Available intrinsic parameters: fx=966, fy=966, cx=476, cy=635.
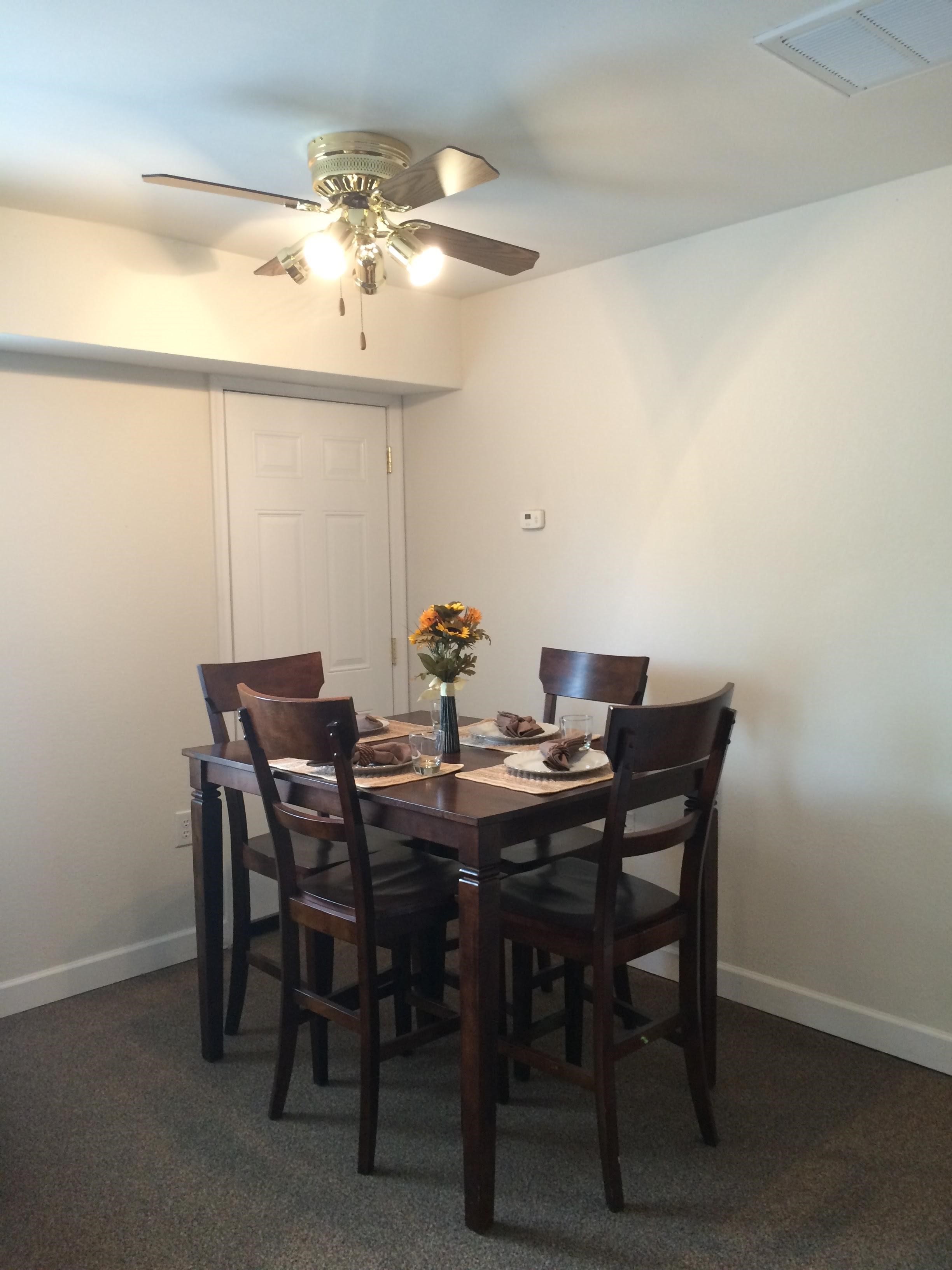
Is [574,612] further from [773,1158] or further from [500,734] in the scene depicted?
[773,1158]

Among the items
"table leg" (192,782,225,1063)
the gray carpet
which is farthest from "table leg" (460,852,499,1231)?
"table leg" (192,782,225,1063)

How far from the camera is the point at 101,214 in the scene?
281 cm

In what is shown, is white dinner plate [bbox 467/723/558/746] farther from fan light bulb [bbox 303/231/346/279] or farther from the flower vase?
fan light bulb [bbox 303/231/346/279]

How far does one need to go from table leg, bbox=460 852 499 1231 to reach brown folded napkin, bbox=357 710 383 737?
817mm

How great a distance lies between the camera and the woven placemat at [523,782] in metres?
2.11

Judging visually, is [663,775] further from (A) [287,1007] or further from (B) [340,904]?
(A) [287,1007]

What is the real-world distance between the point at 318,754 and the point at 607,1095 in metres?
0.93

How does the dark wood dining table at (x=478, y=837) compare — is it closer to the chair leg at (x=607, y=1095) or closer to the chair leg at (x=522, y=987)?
the chair leg at (x=607, y=1095)

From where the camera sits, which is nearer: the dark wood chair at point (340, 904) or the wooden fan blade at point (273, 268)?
the dark wood chair at point (340, 904)

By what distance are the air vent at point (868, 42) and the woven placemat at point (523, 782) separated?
1.49m

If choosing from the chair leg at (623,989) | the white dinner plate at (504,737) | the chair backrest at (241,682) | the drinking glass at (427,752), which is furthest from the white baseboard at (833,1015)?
the chair backrest at (241,682)

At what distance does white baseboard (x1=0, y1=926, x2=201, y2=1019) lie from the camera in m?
3.01

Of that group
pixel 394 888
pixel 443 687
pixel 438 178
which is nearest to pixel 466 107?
pixel 438 178

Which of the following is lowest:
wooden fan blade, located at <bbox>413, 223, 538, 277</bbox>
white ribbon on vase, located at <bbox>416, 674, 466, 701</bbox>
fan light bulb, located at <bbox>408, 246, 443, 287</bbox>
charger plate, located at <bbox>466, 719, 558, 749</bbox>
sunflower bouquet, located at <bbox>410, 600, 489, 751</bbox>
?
charger plate, located at <bbox>466, 719, 558, 749</bbox>
